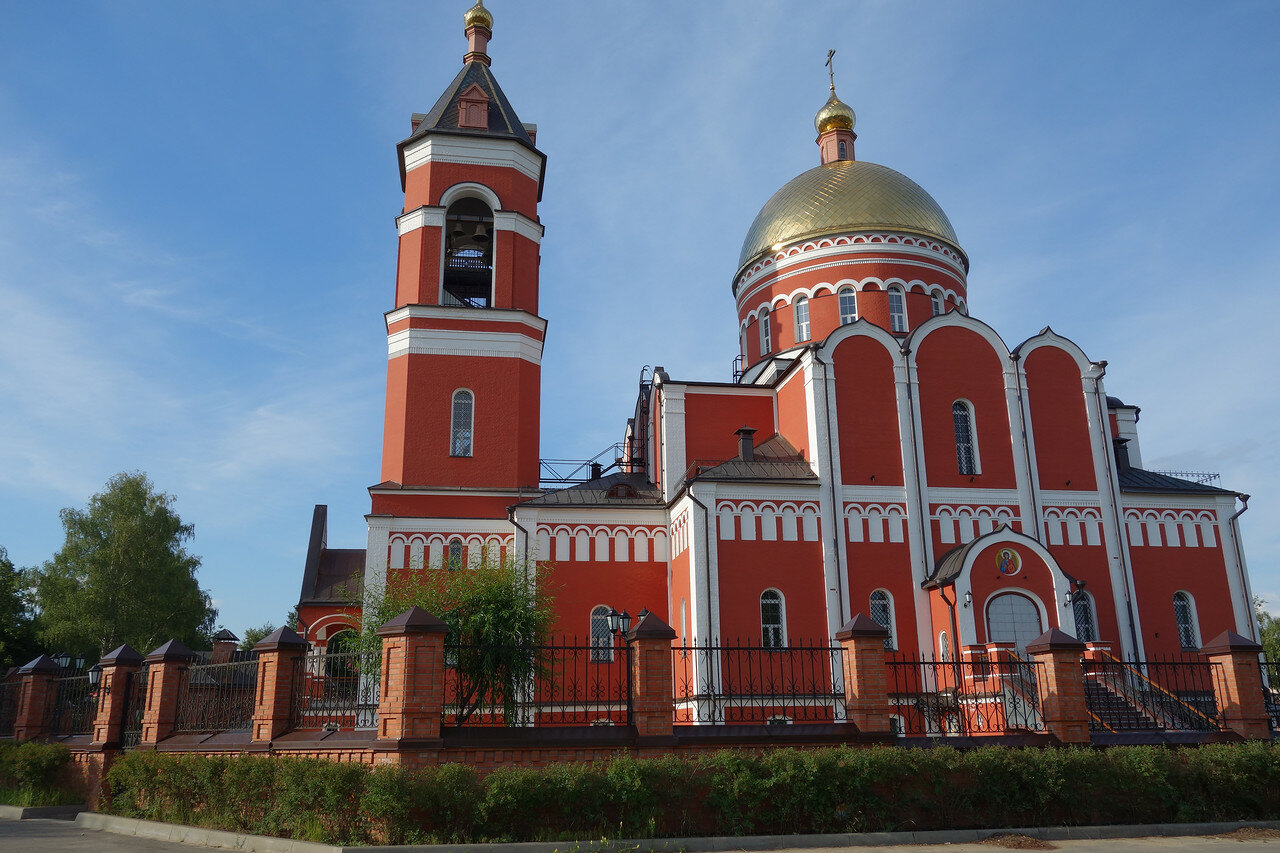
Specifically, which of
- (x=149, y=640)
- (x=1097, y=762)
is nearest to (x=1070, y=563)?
(x=1097, y=762)

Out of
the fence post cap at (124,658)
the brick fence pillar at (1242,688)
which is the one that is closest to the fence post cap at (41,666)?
the fence post cap at (124,658)

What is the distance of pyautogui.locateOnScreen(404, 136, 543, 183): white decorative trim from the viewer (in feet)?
72.8

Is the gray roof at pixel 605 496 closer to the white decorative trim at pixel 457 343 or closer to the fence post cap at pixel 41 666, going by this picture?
the white decorative trim at pixel 457 343

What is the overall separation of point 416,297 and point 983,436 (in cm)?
1274

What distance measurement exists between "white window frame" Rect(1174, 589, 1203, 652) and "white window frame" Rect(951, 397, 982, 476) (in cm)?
500

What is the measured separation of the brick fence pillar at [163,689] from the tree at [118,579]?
18.8 metres

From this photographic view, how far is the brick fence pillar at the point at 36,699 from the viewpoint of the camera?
15.5m

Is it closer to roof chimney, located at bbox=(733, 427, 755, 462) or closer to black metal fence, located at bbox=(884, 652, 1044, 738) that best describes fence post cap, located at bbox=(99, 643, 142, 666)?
black metal fence, located at bbox=(884, 652, 1044, 738)

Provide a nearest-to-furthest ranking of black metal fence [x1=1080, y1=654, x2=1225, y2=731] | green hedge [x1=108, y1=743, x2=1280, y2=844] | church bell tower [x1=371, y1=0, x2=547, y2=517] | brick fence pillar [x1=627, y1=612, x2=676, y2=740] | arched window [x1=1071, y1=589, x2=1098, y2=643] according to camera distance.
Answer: green hedge [x1=108, y1=743, x2=1280, y2=844], brick fence pillar [x1=627, y1=612, x2=676, y2=740], black metal fence [x1=1080, y1=654, x2=1225, y2=731], arched window [x1=1071, y1=589, x2=1098, y2=643], church bell tower [x1=371, y1=0, x2=547, y2=517]

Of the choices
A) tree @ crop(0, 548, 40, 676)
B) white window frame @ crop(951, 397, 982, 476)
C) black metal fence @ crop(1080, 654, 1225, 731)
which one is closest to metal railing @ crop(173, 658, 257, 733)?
black metal fence @ crop(1080, 654, 1225, 731)

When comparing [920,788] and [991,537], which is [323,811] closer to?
[920,788]

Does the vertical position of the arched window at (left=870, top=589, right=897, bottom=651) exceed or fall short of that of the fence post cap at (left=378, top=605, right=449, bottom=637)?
it exceeds it

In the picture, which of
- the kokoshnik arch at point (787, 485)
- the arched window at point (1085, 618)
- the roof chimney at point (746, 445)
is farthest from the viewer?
the roof chimney at point (746, 445)

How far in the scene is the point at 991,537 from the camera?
18.1 metres
